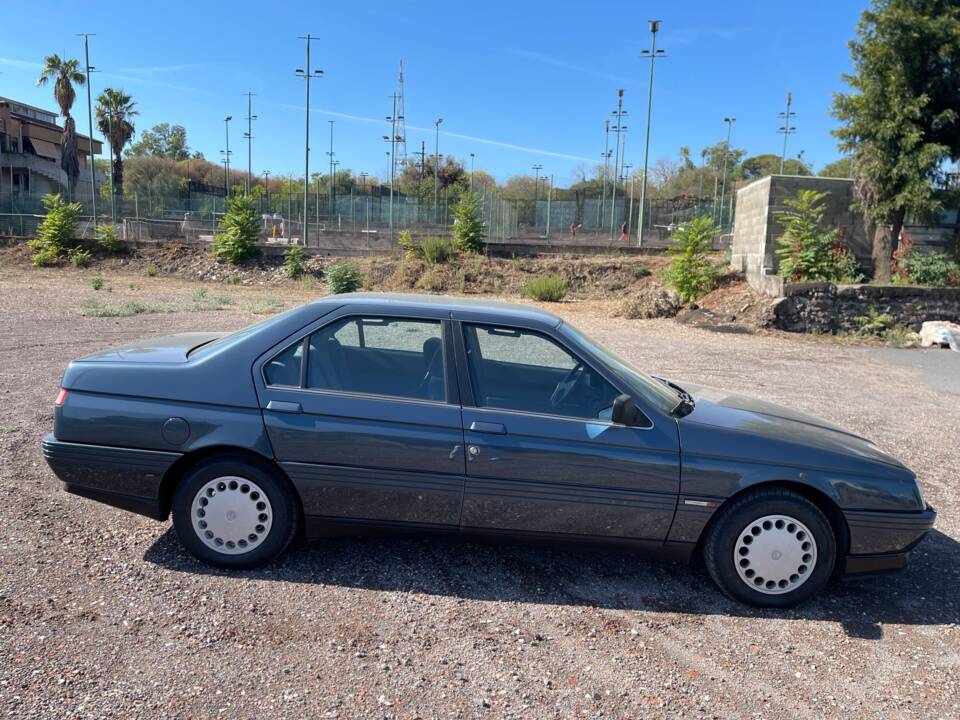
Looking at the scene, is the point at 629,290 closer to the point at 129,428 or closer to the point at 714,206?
the point at 714,206

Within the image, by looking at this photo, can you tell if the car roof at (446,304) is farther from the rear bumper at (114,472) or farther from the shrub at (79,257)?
the shrub at (79,257)

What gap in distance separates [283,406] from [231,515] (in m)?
0.64

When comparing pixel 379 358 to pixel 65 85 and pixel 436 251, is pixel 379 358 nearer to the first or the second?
pixel 436 251

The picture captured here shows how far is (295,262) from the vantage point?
93.4 feet

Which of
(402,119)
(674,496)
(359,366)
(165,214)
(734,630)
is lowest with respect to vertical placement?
(734,630)

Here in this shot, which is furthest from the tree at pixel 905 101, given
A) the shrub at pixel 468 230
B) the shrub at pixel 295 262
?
the shrub at pixel 295 262

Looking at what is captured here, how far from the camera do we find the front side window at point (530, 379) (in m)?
3.87

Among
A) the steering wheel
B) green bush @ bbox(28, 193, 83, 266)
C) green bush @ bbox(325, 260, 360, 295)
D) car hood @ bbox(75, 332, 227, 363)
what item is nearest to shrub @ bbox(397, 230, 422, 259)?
green bush @ bbox(325, 260, 360, 295)

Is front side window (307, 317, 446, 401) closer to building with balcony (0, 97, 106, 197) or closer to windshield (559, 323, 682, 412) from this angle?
windshield (559, 323, 682, 412)

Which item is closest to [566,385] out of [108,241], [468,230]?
[468,230]

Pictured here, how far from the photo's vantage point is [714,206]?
3350 cm

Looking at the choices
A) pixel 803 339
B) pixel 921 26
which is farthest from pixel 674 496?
pixel 921 26

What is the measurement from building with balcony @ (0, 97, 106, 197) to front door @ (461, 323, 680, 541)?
64.0 metres

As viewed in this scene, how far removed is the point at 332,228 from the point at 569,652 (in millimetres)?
40984
